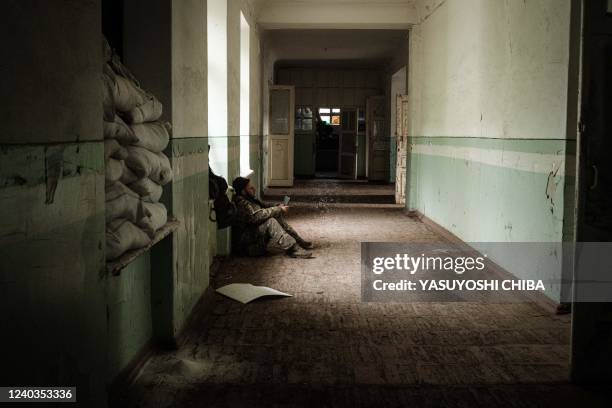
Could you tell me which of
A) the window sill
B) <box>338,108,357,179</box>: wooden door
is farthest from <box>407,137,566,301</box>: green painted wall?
<box>338,108,357,179</box>: wooden door

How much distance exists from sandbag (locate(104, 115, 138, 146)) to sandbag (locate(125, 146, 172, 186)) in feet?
0.20

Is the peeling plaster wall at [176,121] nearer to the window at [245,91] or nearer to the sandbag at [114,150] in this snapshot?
the sandbag at [114,150]

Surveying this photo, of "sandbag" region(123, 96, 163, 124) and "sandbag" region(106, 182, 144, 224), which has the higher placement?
"sandbag" region(123, 96, 163, 124)

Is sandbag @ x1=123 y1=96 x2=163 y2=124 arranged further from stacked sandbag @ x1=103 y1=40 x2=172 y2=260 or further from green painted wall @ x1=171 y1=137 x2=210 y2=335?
green painted wall @ x1=171 y1=137 x2=210 y2=335

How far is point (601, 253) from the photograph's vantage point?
2.68m

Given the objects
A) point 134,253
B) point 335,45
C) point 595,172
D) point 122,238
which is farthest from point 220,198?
point 335,45

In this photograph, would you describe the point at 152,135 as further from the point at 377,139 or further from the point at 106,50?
the point at 377,139

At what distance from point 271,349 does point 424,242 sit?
12.5ft

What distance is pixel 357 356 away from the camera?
125 inches

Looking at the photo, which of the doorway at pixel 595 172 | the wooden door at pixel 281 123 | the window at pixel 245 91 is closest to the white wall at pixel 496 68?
the doorway at pixel 595 172

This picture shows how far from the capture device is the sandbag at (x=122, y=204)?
2350 mm

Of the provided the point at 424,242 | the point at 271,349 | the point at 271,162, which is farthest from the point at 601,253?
the point at 271,162

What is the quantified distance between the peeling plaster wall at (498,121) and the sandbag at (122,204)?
2800 mm

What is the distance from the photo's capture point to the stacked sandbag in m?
2.32
